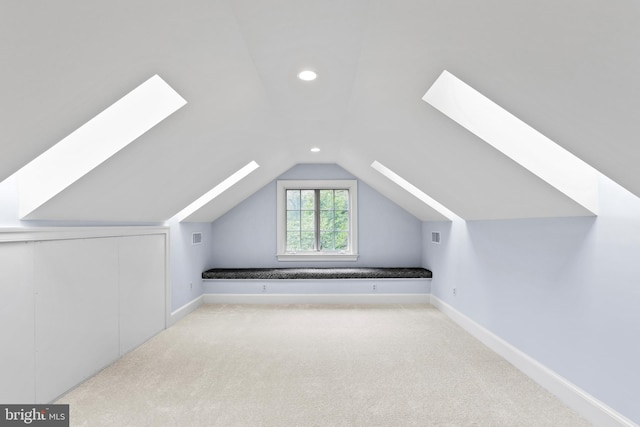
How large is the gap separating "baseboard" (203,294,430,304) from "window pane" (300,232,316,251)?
1.02m

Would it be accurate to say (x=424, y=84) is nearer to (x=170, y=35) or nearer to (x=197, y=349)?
(x=170, y=35)

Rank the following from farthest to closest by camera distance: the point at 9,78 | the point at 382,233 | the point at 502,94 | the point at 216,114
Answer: the point at 382,233 < the point at 216,114 < the point at 502,94 < the point at 9,78

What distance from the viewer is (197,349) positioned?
142 inches

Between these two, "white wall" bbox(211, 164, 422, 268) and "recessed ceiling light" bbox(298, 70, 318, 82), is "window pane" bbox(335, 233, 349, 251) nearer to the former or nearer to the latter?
"white wall" bbox(211, 164, 422, 268)

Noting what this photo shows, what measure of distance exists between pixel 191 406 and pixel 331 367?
1.14 metres

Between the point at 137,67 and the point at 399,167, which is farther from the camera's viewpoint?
the point at 399,167

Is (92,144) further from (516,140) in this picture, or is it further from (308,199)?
(308,199)

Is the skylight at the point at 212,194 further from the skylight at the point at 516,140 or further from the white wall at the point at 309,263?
the skylight at the point at 516,140

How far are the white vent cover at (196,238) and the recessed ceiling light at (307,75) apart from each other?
3.48m

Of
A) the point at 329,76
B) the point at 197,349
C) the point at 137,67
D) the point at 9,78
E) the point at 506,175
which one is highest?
the point at 329,76

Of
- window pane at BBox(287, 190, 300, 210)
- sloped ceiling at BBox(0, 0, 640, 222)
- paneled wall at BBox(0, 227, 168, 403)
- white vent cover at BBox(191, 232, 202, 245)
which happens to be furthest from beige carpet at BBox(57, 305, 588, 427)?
window pane at BBox(287, 190, 300, 210)

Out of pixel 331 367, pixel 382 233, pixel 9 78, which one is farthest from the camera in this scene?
pixel 382 233

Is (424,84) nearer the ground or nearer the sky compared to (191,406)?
nearer the sky

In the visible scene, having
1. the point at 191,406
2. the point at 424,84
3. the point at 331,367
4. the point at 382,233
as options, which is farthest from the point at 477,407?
the point at 382,233
